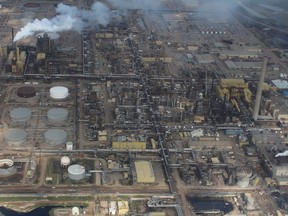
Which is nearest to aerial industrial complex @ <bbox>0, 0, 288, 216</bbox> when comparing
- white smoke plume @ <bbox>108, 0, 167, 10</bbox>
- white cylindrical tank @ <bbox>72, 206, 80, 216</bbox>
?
A: white cylindrical tank @ <bbox>72, 206, 80, 216</bbox>

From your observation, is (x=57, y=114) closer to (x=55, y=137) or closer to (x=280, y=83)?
(x=55, y=137)

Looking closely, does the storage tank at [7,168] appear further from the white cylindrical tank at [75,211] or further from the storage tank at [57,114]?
the storage tank at [57,114]

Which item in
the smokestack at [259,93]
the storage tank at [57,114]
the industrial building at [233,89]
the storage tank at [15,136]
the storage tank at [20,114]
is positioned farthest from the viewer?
the industrial building at [233,89]

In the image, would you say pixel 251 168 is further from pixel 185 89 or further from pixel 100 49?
pixel 100 49

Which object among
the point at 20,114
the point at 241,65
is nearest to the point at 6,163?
the point at 20,114

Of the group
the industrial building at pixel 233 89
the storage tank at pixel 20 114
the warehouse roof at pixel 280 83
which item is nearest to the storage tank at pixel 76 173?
the storage tank at pixel 20 114

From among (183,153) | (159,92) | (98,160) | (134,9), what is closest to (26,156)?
(98,160)

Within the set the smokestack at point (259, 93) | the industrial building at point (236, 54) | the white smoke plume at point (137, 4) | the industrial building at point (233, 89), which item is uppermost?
the white smoke plume at point (137, 4)

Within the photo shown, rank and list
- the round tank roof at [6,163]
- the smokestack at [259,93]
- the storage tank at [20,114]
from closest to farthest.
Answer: the round tank roof at [6,163]
the storage tank at [20,114]
the smokestack at [259,93]
